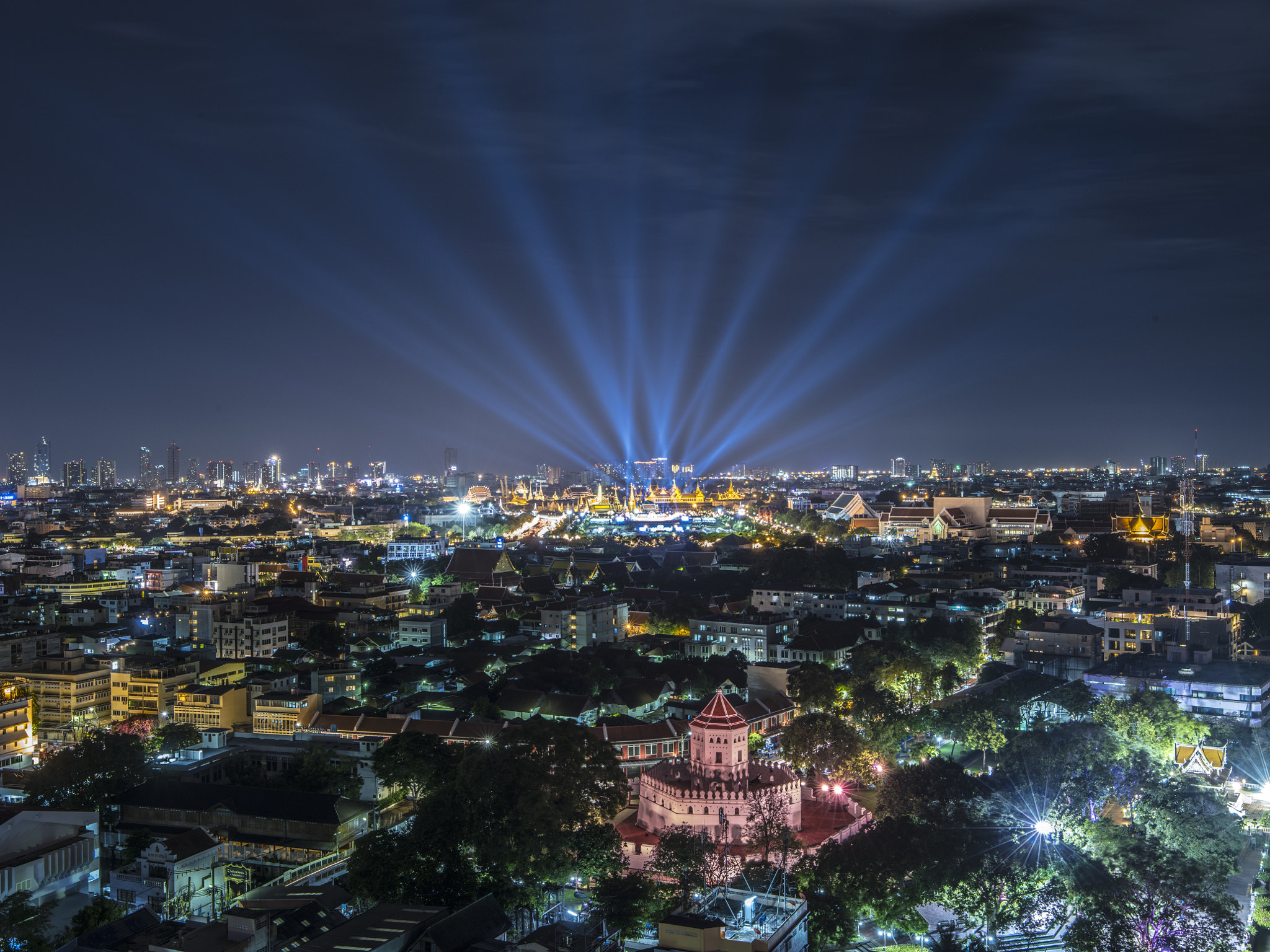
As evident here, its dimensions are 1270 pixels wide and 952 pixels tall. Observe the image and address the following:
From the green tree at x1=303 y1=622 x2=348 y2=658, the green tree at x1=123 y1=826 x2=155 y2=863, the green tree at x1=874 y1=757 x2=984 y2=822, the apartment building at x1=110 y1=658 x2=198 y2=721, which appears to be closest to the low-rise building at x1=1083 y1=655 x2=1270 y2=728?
the green tree at x1=874 y1=757 x2=984 y2=822

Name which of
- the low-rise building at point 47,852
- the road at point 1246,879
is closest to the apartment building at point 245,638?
the low-rise building at point 47,852

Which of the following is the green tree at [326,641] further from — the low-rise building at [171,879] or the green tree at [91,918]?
the green tree at [91,918]

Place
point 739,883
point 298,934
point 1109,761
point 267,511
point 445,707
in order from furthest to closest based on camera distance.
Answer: point 267,511
point 445,707
point 1109,761
point 739,883
point 298,934

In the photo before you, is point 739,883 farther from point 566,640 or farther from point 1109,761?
point 566,640

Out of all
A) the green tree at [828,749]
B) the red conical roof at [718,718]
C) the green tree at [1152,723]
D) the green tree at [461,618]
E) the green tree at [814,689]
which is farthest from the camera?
the green tree at [461,618]

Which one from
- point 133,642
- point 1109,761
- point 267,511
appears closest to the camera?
point 1109,761

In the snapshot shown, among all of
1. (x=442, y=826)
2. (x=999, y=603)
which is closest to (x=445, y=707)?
(x=442, y=826)

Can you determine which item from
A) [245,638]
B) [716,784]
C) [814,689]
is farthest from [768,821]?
[245,638]
